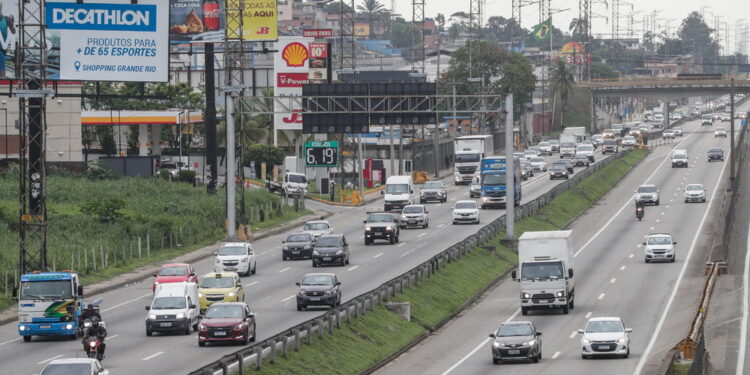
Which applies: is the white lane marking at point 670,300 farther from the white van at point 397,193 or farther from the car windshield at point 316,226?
the white van at point 397,193

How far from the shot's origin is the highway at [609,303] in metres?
45.3

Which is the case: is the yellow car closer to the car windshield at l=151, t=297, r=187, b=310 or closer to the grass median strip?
the car windshield at l=151, t=297, r=187, b=310

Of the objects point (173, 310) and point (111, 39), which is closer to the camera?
point (173, 310)

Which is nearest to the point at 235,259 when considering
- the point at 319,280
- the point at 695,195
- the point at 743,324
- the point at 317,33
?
the point at 319,280

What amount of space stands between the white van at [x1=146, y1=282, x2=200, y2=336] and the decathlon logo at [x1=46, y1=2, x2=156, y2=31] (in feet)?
97.2

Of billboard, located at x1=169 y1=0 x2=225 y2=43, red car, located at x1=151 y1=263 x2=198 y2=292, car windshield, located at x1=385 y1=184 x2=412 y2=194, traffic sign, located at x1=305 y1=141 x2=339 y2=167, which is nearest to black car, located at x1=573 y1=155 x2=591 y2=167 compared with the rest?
traffic sign, located at x1=305 y1=141 x2=339 y2=167

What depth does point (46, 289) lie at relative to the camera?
45031 millimetres

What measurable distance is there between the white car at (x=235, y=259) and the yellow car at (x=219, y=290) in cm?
1181

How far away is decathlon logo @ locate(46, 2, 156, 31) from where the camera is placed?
7256 centimetres

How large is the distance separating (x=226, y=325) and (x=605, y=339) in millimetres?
12326

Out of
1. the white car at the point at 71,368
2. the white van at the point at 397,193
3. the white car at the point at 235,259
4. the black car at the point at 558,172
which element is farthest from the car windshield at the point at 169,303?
the black car at the point at 558,172

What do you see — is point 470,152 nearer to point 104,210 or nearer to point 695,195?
point 695,195

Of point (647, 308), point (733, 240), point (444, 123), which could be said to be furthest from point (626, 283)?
point (444, 123)

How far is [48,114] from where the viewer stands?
103 meters
